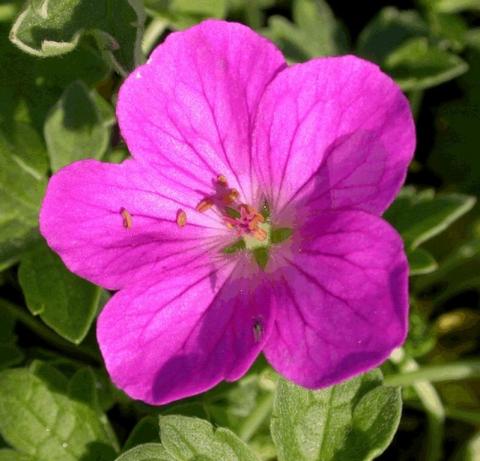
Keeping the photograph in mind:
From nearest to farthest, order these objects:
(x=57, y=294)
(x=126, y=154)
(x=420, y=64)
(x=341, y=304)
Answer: (x=341, y=304)
(x=57, y=294)
(x=126, y=154)
(x=420, y=64)

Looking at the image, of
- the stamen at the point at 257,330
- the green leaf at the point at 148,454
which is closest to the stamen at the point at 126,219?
the stamen at the point at 257,330

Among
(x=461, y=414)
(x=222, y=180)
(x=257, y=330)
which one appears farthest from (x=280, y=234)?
(x=461, y=414)

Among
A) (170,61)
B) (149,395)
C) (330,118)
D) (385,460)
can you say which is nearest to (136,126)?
(170,61)

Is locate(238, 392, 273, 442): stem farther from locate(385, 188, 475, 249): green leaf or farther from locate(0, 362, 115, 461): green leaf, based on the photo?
locate(385, 188, 475, 249): green leaf

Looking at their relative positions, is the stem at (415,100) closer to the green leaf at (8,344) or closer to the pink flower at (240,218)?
the pink flower at (240,218)

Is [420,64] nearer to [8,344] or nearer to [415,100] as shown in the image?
[415,100]

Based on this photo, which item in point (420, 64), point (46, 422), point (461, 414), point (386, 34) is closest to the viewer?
point (46, 422)

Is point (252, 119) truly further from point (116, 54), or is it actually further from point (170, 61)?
point (116, 54)
